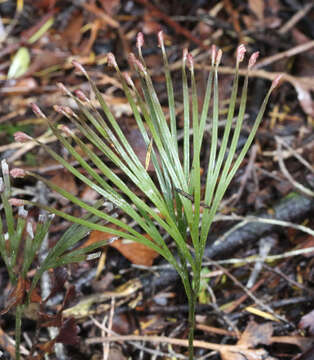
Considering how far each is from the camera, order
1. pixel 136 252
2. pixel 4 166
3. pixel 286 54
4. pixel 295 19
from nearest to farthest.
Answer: pixel 4 166
pixel 136 252
pixel 286 54
pixel 295 19

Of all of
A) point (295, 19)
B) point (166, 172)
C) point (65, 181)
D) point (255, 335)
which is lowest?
point (255, 335)

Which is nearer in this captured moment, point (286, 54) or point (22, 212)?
point (22, 212)

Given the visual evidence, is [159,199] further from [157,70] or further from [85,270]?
[157,70]

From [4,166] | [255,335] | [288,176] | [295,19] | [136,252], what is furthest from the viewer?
[295,19]

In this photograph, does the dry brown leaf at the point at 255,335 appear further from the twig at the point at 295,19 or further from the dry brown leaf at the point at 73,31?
the dry brown leaf at the point at 73,31

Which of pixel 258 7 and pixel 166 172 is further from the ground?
pixel 258 7

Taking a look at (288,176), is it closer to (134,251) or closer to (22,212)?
(134,251)

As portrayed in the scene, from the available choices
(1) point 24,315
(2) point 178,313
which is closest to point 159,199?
(2) point 178,313

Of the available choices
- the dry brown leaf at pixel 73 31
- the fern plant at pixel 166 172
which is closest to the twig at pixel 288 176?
the fern plant at pixel 166 172

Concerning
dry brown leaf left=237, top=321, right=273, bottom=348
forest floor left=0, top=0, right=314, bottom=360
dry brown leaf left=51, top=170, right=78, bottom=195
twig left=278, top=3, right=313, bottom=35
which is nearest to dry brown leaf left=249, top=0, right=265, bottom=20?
forest floor left=0, top=0, right=314, bottom=360

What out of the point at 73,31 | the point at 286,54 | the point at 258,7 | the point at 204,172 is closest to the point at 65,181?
the point at 204,172

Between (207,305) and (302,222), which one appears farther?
(302,222)
